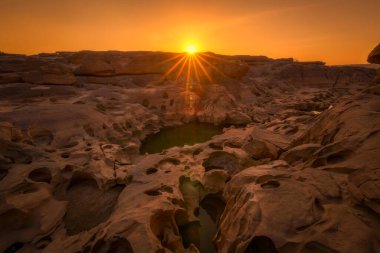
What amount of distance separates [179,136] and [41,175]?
8.90 meters

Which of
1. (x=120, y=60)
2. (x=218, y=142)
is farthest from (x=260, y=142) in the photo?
(x=120, y=60)

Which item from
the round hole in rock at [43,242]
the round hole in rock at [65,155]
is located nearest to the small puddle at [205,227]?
the round hole in rock at [43,242]

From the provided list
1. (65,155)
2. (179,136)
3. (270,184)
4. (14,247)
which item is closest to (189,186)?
(270,184)

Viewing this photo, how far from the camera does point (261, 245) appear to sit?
3.45 m

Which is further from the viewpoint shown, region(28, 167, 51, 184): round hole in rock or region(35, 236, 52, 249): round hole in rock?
region(28, 167, 51, 184): round hole in rock

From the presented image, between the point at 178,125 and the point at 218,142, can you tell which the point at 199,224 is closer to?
the point at 218,142

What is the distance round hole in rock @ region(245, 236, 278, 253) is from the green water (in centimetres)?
854

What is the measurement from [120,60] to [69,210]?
2328cm

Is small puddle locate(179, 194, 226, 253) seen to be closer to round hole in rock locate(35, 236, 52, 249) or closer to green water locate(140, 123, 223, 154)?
round hole in rock locate(35, 236, 52, 249)

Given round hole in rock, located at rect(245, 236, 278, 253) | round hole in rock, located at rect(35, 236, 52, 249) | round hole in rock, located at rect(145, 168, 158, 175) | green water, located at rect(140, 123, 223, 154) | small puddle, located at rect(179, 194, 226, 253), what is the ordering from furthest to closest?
green water, located at rect(140, 123, 223, 154) < round hole in rock, located at rect(145, 168, 158, 175) < small puddle, located at rect(179, 194, 226, 253) < round hole in rock, located at rect(35, 236, 52, 249) < round hole in rock, located at rect(245, 236, 278, 253)

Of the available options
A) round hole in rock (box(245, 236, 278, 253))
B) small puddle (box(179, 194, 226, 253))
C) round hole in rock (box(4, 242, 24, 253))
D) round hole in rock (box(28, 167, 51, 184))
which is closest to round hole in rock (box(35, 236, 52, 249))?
round hole in rock (box(4, 242, 24, 253))

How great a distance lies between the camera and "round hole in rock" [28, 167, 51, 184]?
20.0ft

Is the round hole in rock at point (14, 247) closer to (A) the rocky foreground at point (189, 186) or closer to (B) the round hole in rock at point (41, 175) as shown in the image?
(A) the rocky foreground at point (189, 186)

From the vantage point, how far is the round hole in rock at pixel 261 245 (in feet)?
11.0
